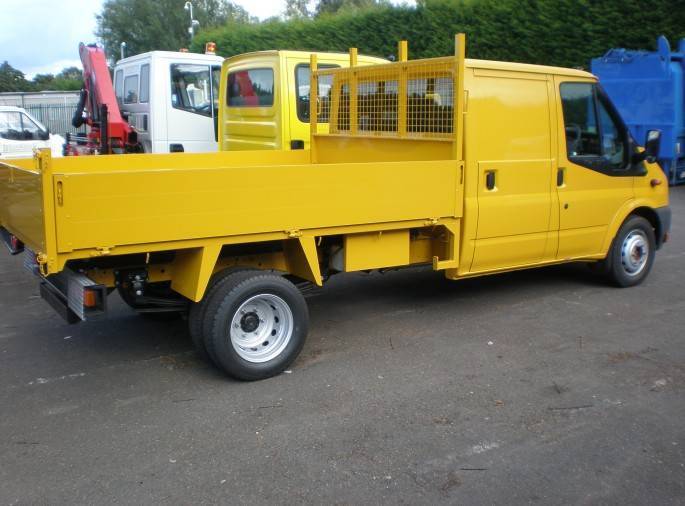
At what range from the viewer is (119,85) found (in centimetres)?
1373

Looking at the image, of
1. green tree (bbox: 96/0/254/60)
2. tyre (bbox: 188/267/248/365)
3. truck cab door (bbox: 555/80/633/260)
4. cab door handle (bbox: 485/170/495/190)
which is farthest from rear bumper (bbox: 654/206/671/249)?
green tree (bbox: 96/0/254/60)

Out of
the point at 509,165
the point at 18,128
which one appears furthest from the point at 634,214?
the point at 18,128

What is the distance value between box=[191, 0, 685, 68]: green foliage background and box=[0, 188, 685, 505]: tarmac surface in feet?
34.1

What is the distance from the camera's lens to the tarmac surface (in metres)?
3.58

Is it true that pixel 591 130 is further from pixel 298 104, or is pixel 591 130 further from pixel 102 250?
pixel 102 250

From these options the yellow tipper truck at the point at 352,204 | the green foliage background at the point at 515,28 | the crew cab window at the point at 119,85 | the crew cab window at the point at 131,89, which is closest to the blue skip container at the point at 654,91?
the green foliage background at the point at 515,28

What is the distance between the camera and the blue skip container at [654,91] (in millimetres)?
13617

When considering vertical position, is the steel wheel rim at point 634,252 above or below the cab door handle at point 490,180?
below

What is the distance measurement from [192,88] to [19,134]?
3.14 meters

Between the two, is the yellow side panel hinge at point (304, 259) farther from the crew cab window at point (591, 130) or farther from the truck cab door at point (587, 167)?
the crew cab window at point (591, 130)

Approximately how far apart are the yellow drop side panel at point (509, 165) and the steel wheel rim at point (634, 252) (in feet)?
3.89

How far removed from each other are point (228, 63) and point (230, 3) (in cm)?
6474

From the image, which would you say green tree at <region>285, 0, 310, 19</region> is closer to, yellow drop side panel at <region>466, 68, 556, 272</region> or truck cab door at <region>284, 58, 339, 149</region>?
truck cab door at <region>284, 58, 339, 149</region>

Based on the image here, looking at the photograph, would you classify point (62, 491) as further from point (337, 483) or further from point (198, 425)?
point (337, 483)
